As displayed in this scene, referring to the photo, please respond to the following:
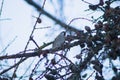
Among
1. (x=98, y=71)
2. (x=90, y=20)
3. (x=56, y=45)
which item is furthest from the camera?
(x=90, y=20)

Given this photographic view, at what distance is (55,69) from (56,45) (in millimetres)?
132

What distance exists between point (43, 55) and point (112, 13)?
1.40ft

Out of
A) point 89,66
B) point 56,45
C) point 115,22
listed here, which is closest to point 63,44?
point 56,45

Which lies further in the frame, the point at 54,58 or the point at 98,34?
the point at 54,58

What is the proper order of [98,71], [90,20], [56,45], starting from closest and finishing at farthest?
[98,71]
[56,45]
[90,20]

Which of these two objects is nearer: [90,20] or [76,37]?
[76,37]

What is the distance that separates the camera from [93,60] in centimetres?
150

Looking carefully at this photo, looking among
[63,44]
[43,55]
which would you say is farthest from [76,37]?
[43,55]

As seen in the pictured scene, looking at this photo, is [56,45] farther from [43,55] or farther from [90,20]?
[90,20]

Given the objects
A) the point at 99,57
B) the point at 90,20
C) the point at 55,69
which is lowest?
the point at 55,69

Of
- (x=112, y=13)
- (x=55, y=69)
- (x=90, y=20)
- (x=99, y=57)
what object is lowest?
(x=55, y=69)

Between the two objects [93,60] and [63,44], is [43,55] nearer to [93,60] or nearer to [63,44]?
[63,44]

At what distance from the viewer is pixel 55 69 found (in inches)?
61.1

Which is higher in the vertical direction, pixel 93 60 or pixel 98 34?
pixel 98 34
